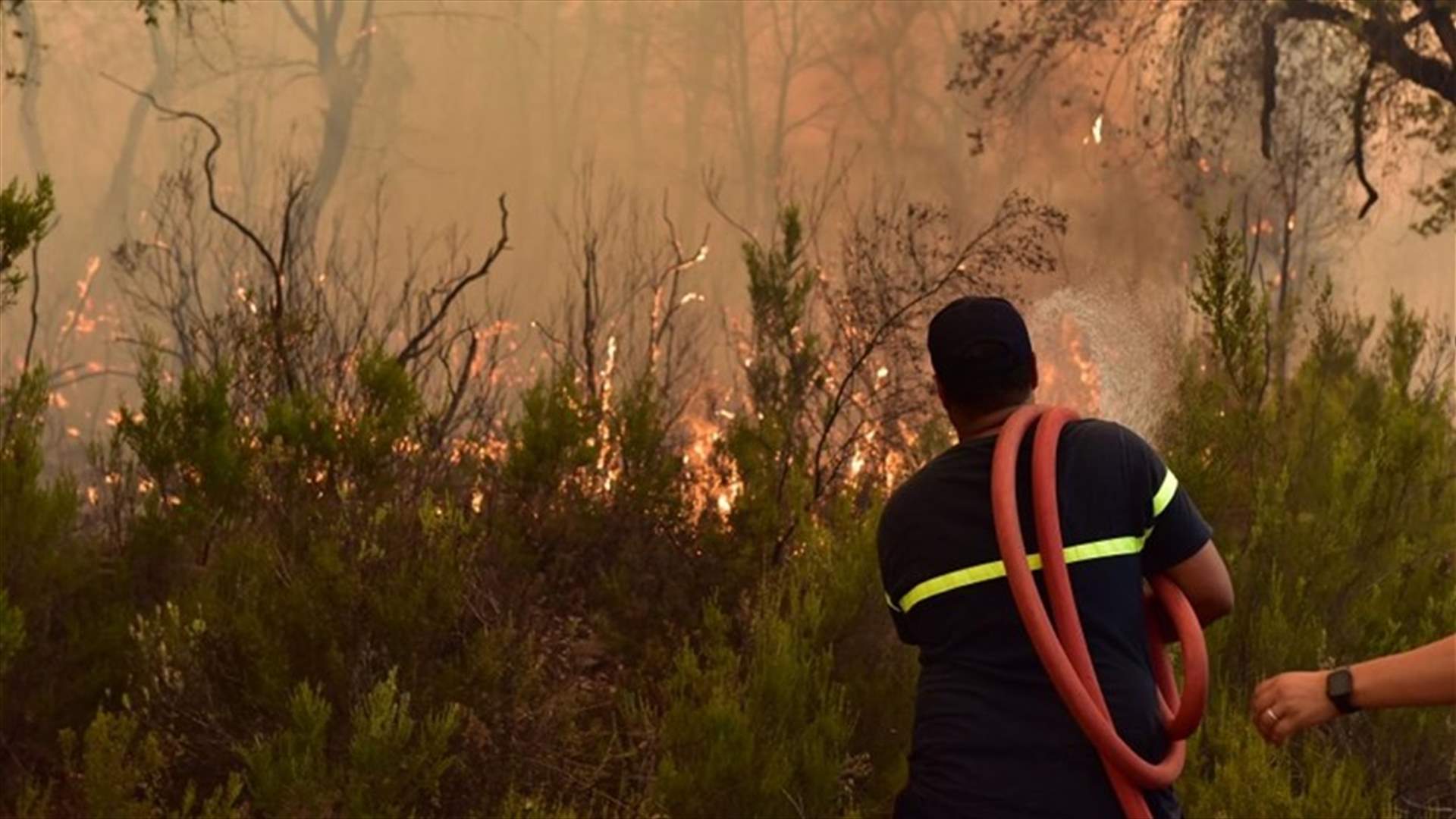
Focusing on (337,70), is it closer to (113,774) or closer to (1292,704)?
(113,774)

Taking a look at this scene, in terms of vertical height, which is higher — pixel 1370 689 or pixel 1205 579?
pixel 1205 579

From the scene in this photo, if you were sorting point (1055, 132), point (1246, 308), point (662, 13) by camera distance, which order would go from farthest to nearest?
point (662, 13) < point (1055, 132) < point (1246, 308)

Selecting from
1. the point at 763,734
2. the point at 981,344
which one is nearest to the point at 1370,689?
the point at 981,344

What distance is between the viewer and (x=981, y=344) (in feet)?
7.94

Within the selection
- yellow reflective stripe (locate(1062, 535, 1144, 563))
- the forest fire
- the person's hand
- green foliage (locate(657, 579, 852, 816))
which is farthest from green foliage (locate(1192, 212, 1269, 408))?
the forest fire

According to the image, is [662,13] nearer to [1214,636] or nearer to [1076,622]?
[1214,636]

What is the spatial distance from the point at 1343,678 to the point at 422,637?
3.61m

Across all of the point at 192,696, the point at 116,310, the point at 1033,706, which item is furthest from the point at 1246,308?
the point at 116,310

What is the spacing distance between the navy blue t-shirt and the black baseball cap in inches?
3.5

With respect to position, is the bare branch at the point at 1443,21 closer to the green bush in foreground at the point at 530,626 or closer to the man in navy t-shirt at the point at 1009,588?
the green bush in foreground at the point at 530,626

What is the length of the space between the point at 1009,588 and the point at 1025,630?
0.19 feet

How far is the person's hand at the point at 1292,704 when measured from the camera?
2.01 metres

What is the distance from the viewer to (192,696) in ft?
17.3

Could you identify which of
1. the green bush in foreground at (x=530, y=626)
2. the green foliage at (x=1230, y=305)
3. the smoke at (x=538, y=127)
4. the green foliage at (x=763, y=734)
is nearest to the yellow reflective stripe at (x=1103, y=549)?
the green bush in foreground at (x=530, y=626)
